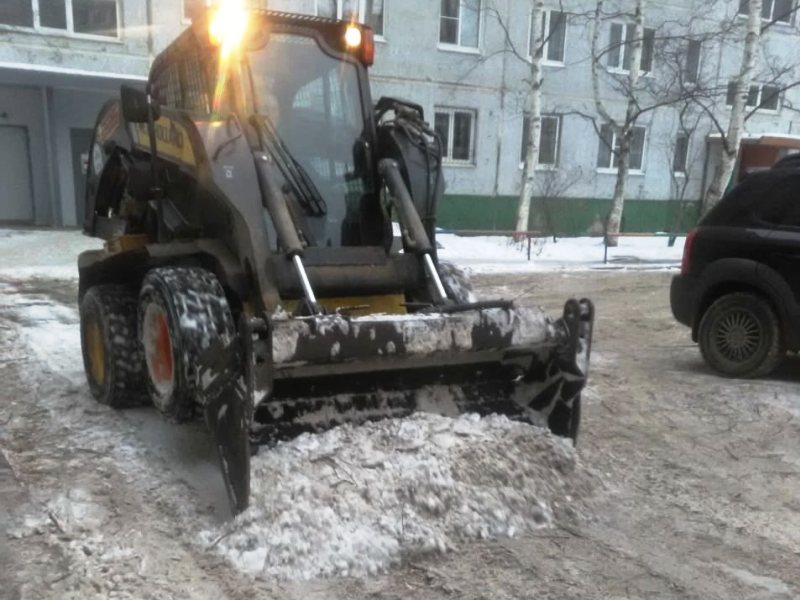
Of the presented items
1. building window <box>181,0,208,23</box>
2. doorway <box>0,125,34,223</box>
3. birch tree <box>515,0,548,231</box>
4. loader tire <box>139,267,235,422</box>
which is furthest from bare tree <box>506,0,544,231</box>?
loader tire <box>139,267,235,422</box>

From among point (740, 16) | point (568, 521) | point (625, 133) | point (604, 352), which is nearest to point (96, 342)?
point (568, 521)

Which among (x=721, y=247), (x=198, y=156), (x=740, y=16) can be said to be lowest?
(x=721, y=247)

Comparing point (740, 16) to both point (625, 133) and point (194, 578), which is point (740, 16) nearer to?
point (625, 133)

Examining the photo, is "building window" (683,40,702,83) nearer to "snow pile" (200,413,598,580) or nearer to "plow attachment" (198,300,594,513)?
"plow attachment" (198,300,594,513)

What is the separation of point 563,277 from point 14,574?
11.6 metres

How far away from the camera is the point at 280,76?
4.94 m

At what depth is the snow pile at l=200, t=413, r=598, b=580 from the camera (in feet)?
11.3

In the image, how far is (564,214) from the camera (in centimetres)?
2316

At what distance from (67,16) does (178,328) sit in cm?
1606

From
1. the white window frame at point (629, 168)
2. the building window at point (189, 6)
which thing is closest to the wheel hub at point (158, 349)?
the building window at point (189, 6)

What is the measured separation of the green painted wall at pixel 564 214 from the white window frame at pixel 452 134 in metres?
0.99

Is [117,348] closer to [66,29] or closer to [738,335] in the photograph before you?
[738,335]

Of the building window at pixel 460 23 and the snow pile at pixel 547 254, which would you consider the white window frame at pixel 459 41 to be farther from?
the snow pile at pixel 547 254

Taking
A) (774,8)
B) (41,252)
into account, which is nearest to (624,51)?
(774,8)
